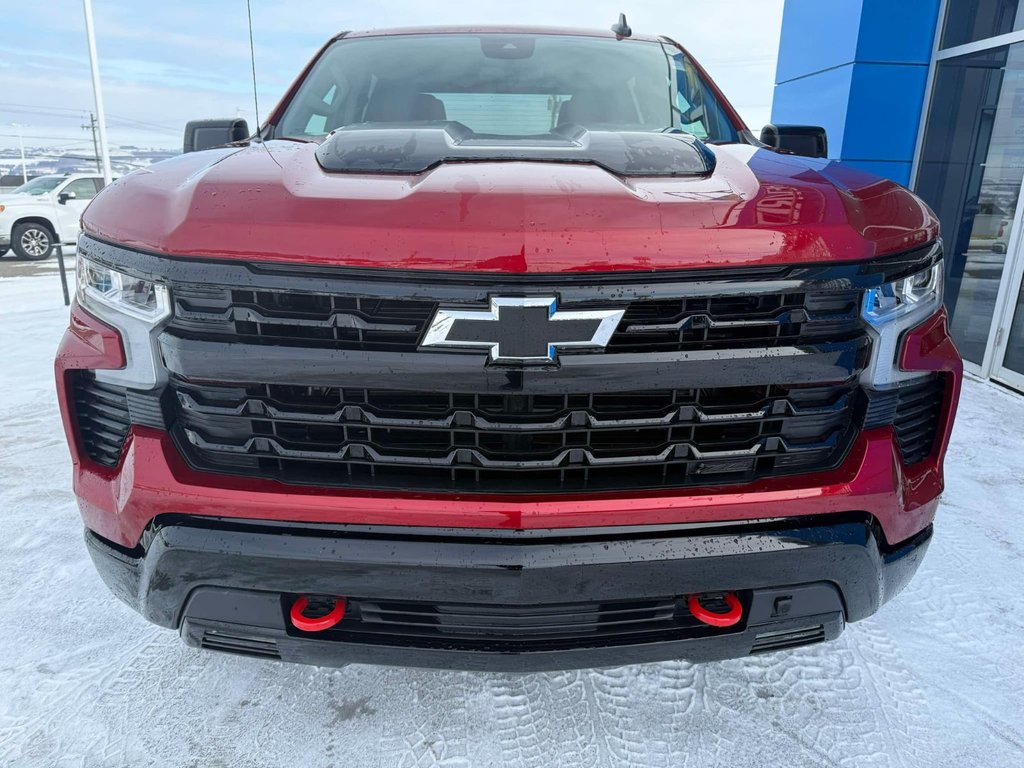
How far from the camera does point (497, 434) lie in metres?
1.38

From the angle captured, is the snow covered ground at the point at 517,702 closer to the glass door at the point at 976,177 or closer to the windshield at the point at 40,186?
the glass door at the point at 976,177

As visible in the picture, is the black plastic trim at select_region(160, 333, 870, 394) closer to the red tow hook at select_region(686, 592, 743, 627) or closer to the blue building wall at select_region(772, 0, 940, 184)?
the red tow hook at select_region(686, 592, 743, 627)

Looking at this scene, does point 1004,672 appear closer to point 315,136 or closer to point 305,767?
point 305,767

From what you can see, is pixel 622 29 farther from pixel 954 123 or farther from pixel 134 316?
pixel 954 123

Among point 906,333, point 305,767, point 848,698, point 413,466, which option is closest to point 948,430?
point 906,333

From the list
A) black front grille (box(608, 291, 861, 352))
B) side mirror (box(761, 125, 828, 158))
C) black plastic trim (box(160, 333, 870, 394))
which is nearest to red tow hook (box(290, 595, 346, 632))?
black plastic trim (box(160, 333, 870, 394))

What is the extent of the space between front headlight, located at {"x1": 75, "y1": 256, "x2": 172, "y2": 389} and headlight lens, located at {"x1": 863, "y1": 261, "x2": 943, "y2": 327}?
1396mm

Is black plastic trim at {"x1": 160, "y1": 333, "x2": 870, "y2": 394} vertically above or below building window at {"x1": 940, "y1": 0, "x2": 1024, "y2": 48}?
below

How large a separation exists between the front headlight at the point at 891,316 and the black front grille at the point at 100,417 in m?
1.54

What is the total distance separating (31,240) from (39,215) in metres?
0.53

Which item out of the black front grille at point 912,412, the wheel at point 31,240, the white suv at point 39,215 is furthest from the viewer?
the wheel at point 31,240

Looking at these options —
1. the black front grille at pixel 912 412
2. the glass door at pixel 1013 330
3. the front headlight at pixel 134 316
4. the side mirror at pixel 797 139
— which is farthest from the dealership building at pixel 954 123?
the front headlight at pixel 134 316

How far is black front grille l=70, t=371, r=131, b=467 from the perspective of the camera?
1.44 m

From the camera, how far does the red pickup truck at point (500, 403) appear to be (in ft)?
4.15
